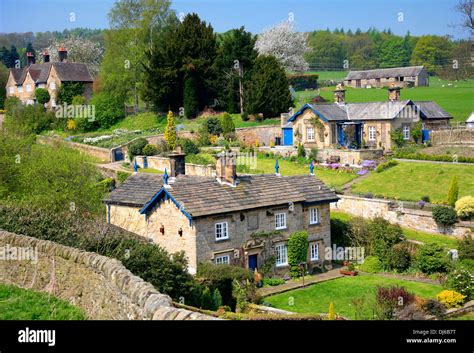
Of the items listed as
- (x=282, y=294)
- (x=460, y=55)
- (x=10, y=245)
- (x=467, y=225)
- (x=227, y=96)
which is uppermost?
(x=460, y=55)

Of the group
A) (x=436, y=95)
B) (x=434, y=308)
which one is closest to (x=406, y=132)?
(x=436, y=95)

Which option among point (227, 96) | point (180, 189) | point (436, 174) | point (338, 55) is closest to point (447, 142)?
point (436, 174)

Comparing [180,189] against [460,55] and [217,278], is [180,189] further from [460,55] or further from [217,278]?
[460,55]

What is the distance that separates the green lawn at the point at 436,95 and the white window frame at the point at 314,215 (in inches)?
1140

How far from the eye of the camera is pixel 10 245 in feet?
58.9

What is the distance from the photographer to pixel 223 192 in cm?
3084

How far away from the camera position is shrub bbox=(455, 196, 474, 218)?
108 ft

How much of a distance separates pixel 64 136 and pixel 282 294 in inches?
1524

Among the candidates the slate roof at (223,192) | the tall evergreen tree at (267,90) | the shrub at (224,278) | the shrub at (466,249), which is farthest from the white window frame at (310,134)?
the shrub at (224,278)

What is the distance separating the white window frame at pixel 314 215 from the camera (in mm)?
33312

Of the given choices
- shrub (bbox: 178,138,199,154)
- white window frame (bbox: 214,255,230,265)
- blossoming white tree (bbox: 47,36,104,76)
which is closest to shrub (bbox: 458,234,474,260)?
white window frame (bbox: 214,255,230,265)

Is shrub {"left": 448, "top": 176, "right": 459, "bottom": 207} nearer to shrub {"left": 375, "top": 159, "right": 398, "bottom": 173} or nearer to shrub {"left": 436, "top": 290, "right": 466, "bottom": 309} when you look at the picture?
shrub {"left": 375, "top": 159, "right": 398, "bottom": 173}

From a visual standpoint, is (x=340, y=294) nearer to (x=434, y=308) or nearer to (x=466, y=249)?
(x=434, y=308)

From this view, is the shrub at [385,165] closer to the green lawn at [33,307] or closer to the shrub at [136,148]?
the shrub at [136,148]
